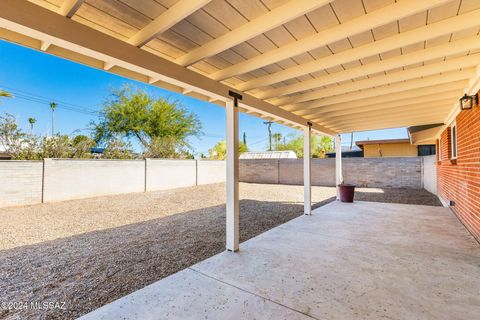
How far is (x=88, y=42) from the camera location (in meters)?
1.77

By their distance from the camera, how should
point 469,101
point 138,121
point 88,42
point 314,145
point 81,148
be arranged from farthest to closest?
point 314,145 → point 138,121 → point 81,148 → point 469,101 → point 88,42

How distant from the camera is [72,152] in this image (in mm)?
9680

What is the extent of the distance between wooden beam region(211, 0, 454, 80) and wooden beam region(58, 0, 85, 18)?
1637mm

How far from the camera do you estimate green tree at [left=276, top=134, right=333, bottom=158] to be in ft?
80.6

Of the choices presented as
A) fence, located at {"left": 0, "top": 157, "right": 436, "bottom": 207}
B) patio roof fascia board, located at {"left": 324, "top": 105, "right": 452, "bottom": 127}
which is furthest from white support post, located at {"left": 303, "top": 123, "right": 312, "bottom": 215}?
fence, located at {"left": 0, "top": 157, "right": 436, "bottom": 207}

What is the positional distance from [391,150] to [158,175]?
14838 mm

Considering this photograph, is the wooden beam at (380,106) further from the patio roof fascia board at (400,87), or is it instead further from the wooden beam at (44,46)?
the wooden beam at (44,46)

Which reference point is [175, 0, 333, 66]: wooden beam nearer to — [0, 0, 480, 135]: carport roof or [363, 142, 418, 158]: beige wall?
[0, 0, 480, 135]: carport roof

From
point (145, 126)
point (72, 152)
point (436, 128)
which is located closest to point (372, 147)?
point (436, 128)

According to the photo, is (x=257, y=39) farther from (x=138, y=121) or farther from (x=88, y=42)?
(x=138, y=121)

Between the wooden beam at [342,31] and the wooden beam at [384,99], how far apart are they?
6.69ft

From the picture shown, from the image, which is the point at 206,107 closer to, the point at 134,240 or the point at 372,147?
the point at 372,147

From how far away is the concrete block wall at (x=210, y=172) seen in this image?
44.2ft

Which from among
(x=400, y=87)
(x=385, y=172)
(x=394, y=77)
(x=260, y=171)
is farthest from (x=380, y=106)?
(x=260, y=171)
